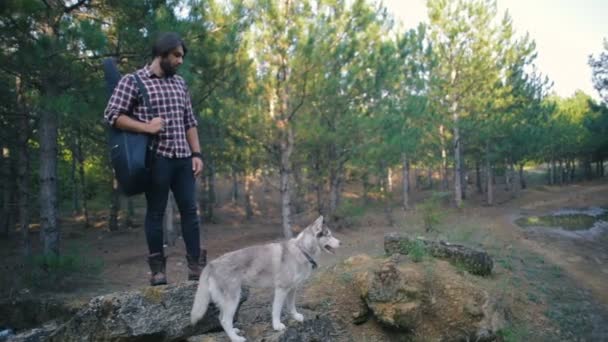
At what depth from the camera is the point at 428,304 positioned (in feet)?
22.5

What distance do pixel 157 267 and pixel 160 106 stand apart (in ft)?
5.18

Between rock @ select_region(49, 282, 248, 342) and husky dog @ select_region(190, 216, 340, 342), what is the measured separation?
0.34 m

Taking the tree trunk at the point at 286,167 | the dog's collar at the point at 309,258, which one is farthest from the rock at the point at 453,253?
the tree trunk at the point at 286,167

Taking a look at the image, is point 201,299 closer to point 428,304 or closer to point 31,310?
→ point 428,304

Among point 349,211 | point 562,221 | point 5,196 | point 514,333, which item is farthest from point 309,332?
point 562,221

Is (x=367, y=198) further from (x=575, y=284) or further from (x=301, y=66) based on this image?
(x=575, y=284)

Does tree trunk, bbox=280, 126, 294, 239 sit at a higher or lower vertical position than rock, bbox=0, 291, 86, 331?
higher

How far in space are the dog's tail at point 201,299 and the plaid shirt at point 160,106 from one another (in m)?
1.17

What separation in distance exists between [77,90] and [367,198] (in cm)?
1482

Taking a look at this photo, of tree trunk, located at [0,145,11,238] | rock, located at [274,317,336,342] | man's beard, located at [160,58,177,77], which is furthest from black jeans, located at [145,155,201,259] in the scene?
tree trunk, located at [0,145,11,238]

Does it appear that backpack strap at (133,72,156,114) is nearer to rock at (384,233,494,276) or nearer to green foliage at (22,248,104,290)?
green foliage at (22,248,104,290)

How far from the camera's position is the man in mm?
3809

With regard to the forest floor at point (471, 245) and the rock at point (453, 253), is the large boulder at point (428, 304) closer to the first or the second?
the forest floor at point (471, 245)

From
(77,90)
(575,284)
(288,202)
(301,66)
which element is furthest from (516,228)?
(77,90)
